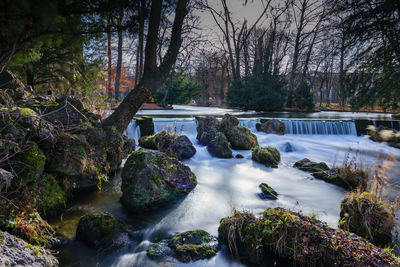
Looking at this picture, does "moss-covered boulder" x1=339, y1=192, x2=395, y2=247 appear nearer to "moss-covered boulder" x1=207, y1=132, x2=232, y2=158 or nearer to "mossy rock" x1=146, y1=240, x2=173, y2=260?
"mossy rock" x1=146, y1=240, x2=173, y2=260

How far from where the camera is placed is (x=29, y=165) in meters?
3.38

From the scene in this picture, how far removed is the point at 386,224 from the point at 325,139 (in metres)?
10.4

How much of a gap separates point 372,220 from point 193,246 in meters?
2.83

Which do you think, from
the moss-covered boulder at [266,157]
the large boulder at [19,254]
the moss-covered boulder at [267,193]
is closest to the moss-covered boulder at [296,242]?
the moss-covered boulder at [267,193]

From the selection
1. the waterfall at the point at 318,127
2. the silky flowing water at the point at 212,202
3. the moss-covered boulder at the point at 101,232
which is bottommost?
the silky flowing water at the point at 212,202

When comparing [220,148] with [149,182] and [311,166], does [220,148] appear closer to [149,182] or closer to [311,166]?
[311,166]

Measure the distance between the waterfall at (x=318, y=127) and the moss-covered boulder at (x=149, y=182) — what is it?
34.5 ft

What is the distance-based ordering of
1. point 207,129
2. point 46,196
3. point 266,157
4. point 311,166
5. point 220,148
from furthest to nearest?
point 207,129 → point 220,148 → point 266,157 → point 311,166 → point 46,196

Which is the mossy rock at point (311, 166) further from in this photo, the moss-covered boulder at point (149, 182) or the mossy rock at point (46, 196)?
the mossy rock at point (46, 196)

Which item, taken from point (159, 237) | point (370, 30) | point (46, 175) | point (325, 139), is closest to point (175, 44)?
point (46, 175)

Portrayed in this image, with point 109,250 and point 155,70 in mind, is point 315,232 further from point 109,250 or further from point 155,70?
point 155,70

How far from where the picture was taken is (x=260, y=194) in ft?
18.0

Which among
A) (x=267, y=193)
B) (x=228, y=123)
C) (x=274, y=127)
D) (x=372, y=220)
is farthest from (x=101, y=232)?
(x=274, y=127)

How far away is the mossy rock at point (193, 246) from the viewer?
306 centimetres
